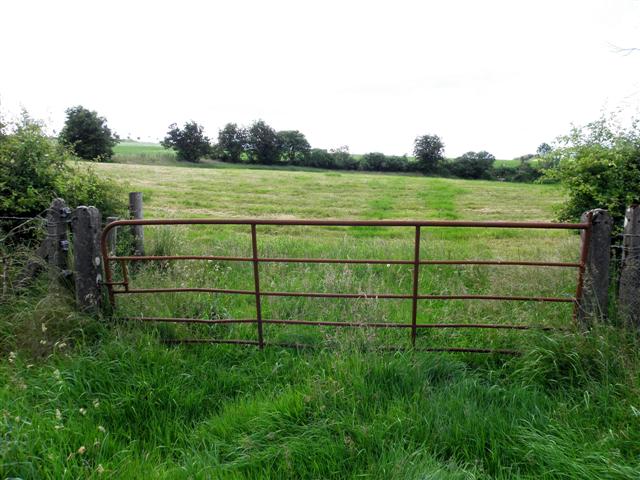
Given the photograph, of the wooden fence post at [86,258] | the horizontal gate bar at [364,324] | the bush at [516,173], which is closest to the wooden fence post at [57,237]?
the wooden fence post at [86,258]

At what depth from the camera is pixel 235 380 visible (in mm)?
3893

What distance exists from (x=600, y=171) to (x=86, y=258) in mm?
7004

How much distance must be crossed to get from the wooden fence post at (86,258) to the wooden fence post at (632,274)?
5.18 meters

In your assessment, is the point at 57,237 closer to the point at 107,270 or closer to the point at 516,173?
the point at 107,270

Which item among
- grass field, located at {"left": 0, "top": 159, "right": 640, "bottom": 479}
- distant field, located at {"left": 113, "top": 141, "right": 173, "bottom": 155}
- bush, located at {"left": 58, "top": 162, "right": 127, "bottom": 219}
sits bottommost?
grass field, located at {"left": 0, "top": 159, "right": 640, "bottom": 479}

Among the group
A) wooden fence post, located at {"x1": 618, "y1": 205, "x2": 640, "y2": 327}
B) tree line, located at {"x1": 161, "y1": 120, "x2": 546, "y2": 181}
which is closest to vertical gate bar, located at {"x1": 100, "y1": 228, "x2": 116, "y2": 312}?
wooden fence post, located at {"x1": 618, "y1": 205, "x2": 640, "y2": 327}

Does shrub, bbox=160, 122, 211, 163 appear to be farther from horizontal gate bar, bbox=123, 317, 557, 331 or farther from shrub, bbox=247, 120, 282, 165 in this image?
horizontal gate bar, bbox=123, 317, 557, 331

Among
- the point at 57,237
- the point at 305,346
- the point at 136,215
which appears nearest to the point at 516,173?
the point at 136,215

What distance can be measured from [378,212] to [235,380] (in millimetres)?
15055

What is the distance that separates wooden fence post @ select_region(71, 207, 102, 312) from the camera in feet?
14.9

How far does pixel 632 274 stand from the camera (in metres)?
4.05

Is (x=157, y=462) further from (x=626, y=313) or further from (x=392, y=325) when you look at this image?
(x=626, y=313)

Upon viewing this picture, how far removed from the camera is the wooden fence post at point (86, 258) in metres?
4.54

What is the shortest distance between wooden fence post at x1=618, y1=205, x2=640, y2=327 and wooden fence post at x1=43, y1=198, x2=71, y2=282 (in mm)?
5713
